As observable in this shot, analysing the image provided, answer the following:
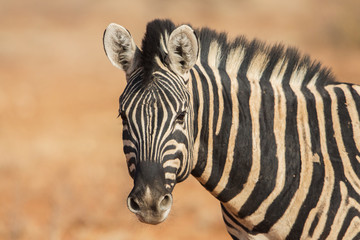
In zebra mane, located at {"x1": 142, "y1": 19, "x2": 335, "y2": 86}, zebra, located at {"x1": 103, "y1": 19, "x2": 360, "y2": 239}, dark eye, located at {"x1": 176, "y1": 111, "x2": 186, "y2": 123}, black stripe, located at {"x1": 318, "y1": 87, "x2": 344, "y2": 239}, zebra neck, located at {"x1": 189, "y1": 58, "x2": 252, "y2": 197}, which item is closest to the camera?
dark eye, located at {"x1": 176, "y1": 111, "x2": 186, "y2": 123}

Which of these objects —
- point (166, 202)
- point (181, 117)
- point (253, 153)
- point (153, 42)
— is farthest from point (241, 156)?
point (153, 42)

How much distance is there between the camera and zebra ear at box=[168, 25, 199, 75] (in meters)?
3.95

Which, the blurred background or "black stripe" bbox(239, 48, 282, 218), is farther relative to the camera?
the blurred background

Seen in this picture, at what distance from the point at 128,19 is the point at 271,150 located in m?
33.9

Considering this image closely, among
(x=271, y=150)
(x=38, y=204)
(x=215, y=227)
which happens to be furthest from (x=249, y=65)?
(x=38, y=204)

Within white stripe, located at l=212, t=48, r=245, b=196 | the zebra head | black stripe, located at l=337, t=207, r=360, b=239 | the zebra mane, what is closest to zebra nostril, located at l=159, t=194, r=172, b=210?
the zebra head

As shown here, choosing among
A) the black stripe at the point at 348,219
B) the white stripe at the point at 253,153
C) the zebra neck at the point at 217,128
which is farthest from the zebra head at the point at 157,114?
the black stripe at the point at 348,219

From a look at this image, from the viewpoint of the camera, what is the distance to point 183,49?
4016mm

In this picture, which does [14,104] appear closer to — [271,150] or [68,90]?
[68,90]

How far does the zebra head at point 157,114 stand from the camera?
12.2ft

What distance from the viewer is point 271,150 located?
429cm

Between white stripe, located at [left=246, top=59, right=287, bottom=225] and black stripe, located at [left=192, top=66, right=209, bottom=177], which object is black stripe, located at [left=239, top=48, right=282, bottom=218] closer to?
white stripe, located at [left=246, top=59, right=287, bottom=225]

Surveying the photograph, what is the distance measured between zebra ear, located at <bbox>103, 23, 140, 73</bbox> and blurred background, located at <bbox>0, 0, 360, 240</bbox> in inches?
47.8

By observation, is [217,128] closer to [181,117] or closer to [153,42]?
[181,117]
